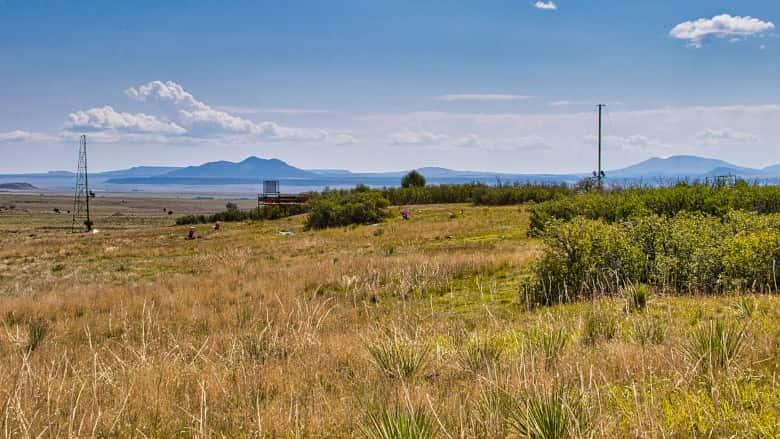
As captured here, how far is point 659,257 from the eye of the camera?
10094 mm

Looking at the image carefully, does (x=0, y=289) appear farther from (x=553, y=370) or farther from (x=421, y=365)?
(x=553, y=370)

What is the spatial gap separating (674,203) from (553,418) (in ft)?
59.2

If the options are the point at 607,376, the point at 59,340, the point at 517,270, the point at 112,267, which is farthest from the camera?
the point at 112,267

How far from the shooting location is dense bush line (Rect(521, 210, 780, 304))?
932cm

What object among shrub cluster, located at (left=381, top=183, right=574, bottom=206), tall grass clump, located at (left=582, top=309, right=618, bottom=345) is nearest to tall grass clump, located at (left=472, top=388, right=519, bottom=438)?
tall grass clump, located at (left=582, top=309, right=618, bottom=345)

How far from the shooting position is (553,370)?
5.63m

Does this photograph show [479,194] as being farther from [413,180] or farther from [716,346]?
[716,346]

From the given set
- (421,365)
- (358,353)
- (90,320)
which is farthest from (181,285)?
(421,365)

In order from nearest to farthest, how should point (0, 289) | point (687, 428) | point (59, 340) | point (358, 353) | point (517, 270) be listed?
1. point (687, 428)
2. point (358, 353)
3. point (59, 340)
4. point (517, 270)
5. point (0, 289)

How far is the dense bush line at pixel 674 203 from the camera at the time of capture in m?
18.3

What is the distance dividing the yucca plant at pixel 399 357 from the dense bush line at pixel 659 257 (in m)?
4.25

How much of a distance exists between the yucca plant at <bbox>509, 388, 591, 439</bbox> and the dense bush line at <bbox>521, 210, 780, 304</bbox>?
554 centimetres

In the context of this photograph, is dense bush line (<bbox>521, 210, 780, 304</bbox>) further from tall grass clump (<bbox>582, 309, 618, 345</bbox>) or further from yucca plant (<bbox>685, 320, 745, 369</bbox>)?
yucca plant (<bbox>685, 320, 745, 369</bbox>)

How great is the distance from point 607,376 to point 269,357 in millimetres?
3743
